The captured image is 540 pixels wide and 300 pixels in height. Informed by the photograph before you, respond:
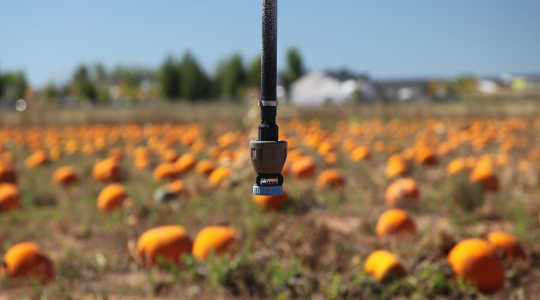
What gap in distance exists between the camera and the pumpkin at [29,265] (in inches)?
200

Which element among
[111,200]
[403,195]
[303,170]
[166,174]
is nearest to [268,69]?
[403,195]

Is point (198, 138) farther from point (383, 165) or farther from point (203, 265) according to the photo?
point (203, 265)

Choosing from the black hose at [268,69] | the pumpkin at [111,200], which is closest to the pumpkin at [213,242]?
the pumpkin at [111,200]

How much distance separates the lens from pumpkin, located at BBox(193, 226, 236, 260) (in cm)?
540

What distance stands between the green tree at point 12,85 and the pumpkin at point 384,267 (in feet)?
243

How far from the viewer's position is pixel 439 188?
9.30 m

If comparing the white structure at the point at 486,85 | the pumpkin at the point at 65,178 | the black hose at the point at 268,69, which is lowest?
the white structure at the point at 486,85

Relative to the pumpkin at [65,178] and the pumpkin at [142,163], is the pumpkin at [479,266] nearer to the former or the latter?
the pumpkin at [65,178]

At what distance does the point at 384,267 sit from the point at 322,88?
87.7 metres

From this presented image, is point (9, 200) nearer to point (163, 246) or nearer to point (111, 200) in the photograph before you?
point (111, 200)

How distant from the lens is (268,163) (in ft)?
7.59

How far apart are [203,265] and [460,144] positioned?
468 inches

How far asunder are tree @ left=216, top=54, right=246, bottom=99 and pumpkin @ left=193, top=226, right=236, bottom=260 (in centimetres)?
7157

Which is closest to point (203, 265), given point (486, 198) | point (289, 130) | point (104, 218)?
point (104, 218)
